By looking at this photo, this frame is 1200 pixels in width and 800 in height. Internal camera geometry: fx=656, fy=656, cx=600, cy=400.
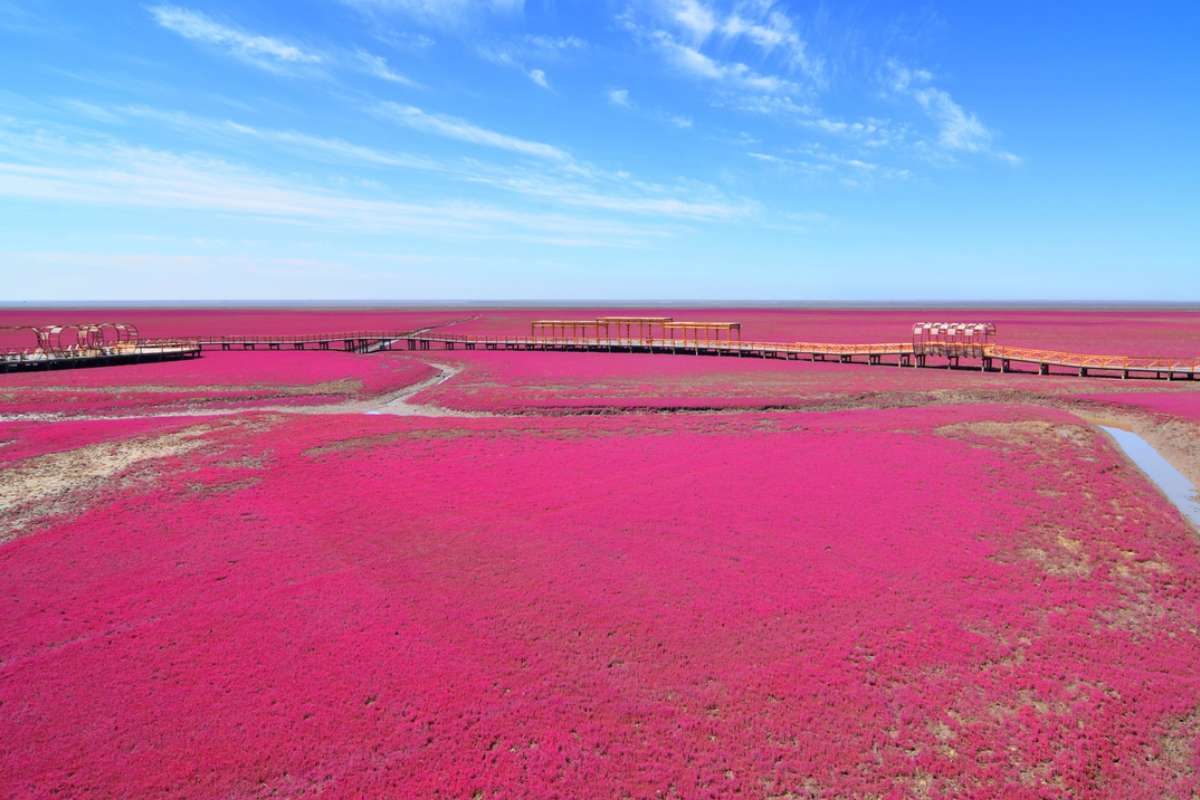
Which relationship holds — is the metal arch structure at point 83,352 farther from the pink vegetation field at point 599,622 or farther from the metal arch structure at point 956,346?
the metal arch structure at point 956,346

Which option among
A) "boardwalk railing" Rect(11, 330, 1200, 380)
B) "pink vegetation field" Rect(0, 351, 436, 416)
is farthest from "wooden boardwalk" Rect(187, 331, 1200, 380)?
"pink vegetation field" Rect(0, 351, 436, 416)

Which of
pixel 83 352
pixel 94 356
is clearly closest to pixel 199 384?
pixel 94 356

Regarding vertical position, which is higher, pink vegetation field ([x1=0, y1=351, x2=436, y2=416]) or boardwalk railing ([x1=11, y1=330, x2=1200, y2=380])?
boardwalk railing ([x1=11, y1=330, x2=1200, y2=380])

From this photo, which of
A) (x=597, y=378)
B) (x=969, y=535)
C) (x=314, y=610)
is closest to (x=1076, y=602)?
(x=969, y=535)

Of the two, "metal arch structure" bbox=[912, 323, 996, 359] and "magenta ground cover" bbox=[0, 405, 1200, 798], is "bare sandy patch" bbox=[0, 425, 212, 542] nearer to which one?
"magenta ground cover" bbox=[0, 405, 1200, 798]

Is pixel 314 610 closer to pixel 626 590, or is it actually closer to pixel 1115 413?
pixel 626 590

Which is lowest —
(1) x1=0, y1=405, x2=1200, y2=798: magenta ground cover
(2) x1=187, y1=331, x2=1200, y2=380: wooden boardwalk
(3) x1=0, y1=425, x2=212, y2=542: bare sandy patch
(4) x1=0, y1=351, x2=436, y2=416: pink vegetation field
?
(1) x1=0, y1=405, x2=1200, y2=798: magenta ground cover
